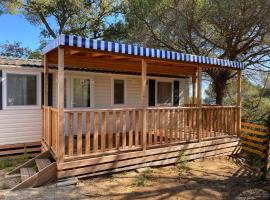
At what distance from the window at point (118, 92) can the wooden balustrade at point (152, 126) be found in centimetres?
193

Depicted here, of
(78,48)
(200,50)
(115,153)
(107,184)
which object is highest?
(200,50)

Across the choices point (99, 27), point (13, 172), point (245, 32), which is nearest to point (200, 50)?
point (245, 32)

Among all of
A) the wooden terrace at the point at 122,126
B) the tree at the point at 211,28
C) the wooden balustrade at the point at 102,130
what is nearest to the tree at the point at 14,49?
the tree at the point at 211,28

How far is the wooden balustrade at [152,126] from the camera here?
517 cm

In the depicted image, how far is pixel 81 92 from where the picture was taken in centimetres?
780

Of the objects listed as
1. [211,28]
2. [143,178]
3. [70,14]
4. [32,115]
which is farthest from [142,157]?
[70,14]

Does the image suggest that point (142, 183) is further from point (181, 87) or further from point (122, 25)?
point (122, 25)

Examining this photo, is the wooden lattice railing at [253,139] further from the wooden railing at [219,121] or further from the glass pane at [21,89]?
the glass pane at [21,89]

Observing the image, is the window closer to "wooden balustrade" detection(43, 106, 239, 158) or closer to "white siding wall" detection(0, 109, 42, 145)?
"wooden balustrade" detection(43, 106, 239, 158)

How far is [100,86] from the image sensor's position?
26.8 feet

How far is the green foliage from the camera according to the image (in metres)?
4.77

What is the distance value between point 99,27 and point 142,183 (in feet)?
42.0

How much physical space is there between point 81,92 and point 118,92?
1.42 m

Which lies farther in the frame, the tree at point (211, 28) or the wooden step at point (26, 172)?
the tree at point (211, 28)
